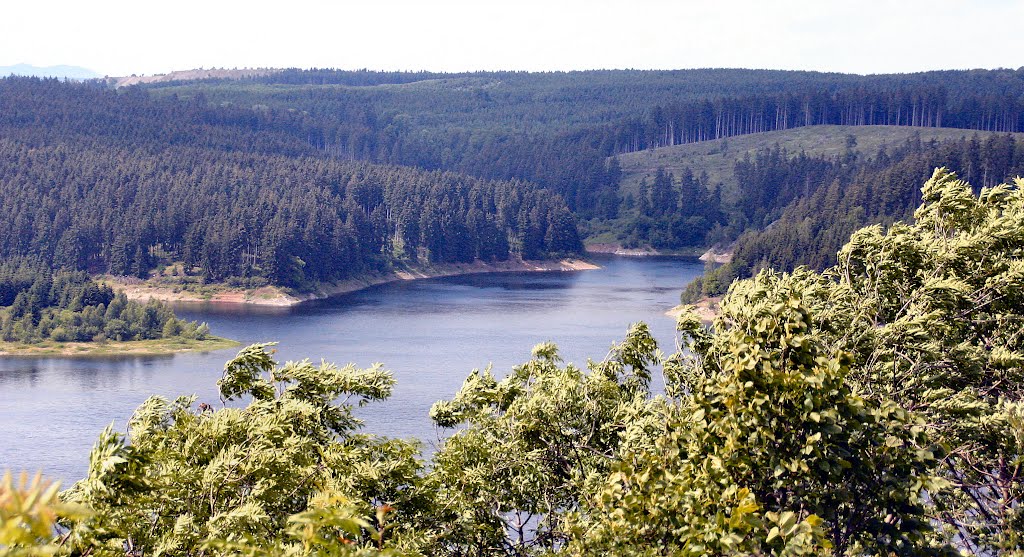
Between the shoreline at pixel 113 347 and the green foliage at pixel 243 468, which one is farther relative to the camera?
the shoreline at pixel 113 347

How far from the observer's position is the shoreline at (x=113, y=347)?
371ft

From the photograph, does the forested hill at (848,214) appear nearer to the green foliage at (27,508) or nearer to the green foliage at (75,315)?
the green foliage at (75,315)

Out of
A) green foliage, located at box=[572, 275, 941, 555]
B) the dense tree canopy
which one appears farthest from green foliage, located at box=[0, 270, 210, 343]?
green foliage, located at box=[572, 275, 941, 555]

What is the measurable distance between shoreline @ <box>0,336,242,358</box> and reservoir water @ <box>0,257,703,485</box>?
291cm

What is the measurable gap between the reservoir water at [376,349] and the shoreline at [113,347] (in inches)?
115

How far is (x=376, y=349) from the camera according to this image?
10988 centimetres

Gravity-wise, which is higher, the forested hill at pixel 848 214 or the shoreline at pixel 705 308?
the forested hill at pixel 848 214

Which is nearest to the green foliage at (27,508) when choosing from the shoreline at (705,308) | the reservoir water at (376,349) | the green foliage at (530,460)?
the green foliage at (530,460)

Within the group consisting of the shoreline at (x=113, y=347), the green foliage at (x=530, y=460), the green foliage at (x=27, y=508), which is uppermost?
the green foliage at (x=27, y=508)

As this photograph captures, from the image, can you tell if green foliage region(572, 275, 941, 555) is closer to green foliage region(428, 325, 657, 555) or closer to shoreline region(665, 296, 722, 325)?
green foliage region(428, 325, 657, 555)

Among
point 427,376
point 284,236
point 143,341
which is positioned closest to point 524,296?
point 284,236

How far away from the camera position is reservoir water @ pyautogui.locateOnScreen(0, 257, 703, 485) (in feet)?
242

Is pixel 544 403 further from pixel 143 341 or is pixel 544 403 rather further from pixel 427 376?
pixel 143 341

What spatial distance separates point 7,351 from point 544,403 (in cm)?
10147
